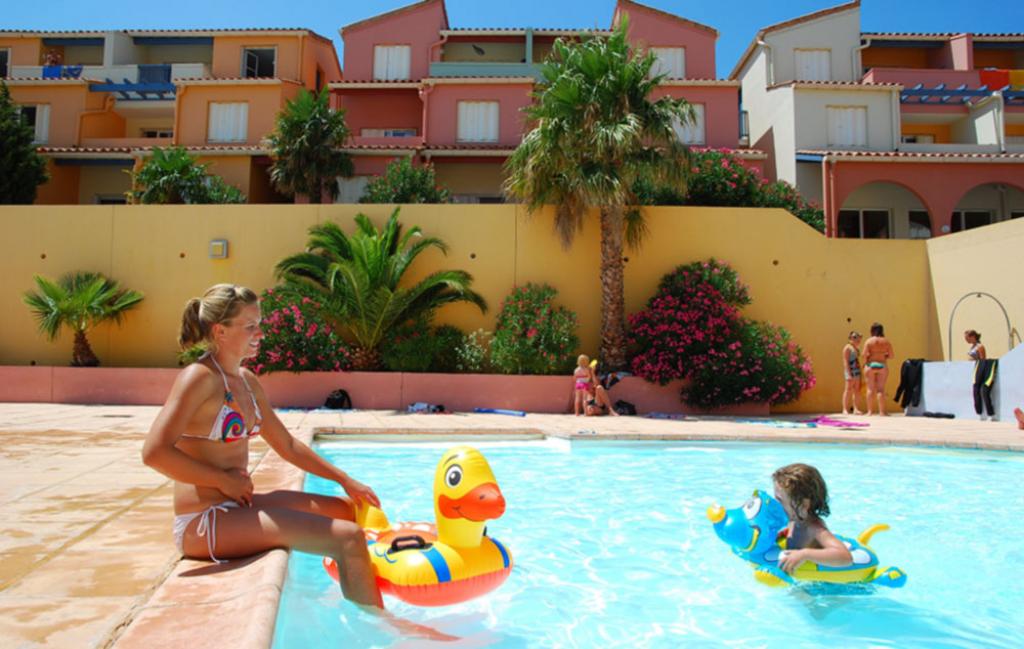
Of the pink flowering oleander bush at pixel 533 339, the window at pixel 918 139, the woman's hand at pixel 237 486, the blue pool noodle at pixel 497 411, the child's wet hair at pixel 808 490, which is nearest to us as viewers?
the woman's hand at pixel 237 486

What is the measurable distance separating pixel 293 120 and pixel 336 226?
796 centimetres

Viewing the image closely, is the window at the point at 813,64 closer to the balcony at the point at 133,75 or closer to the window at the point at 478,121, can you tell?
the window at the point at 478,121

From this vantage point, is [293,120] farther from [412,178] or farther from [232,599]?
[232,599]

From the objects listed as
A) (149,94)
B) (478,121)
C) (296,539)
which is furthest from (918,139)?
(149,94)

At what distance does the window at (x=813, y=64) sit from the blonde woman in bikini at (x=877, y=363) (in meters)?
14.8

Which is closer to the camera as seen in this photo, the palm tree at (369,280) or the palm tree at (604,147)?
the palm tree at (604,147)

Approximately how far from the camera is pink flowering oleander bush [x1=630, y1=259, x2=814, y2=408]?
43.2 ft

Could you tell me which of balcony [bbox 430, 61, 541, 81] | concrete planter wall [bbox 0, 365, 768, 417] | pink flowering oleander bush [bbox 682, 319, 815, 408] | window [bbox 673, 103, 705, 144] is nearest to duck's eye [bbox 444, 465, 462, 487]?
concrete planter wall [bbox 0, 365, 768, 417]

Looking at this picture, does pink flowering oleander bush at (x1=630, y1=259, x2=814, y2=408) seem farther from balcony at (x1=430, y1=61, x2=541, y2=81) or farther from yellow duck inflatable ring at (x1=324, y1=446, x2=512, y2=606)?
balcony at (x1=430, y1=61, x2=541, y2=81)

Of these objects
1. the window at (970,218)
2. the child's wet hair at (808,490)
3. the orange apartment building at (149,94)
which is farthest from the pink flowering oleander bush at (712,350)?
the orange apartment building at (149,94)

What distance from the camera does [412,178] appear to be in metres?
18.3

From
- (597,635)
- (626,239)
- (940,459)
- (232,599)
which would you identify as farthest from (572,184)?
(232,599)

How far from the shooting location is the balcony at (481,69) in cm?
2475

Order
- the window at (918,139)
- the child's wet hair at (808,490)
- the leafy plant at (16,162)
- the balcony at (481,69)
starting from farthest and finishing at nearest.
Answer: the balcony at (481,69)
the window at (918,139)
the leafy plant at (16,162)
the child's wet hair at (808,490)
